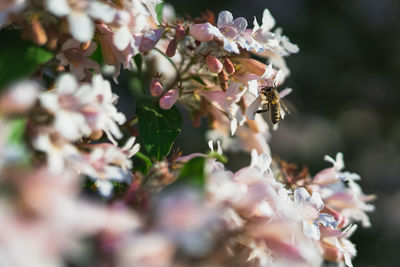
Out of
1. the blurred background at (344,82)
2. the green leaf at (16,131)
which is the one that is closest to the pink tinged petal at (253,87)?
the green leaf at (16,131)

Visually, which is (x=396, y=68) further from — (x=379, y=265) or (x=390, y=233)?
(x=379, y=265)

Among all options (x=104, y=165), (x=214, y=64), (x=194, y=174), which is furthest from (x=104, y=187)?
(x=214, y=64)

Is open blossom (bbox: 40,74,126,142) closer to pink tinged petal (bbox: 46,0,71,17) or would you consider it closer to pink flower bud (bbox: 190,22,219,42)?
pink tinged petal (bbox: 46,0,71,17)

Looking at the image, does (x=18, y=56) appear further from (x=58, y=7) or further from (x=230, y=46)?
(x=230, y=46)

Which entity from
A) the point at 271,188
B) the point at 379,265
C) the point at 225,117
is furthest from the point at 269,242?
the point at 379,265

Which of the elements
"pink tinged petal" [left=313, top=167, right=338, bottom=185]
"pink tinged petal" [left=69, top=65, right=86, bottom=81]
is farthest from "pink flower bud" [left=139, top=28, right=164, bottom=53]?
"pink tinged petal" [left=313, top=167, right=338, bottom=185]

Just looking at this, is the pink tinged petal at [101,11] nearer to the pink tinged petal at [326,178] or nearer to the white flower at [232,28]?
the white flower at [232,28]

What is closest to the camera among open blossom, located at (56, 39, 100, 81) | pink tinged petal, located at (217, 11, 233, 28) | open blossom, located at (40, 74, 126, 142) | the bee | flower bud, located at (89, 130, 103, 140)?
open blossom, located at (40, 74, 126, 142)
